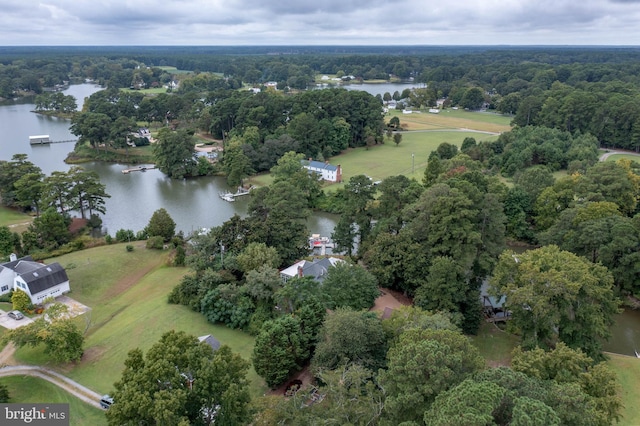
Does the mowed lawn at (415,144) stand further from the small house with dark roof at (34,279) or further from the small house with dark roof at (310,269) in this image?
the small house with dark roof at (34,279)

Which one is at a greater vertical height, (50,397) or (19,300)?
(19,300)

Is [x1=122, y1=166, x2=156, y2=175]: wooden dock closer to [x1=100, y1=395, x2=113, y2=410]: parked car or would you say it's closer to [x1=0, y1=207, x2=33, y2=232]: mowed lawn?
[x1=0, y1=207, x2=33, y2=232]: mowed lawn

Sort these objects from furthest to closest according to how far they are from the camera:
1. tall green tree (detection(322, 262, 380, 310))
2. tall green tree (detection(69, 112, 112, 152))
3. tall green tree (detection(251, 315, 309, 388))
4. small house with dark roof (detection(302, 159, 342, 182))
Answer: tall green tree (detection(69, 112, 112, 152)) → small house with dark roof (detection(302, 159, 342, 182)) → tall green tree (detection(322, 262, 380, 310)) → tall green tree (detection(251, 315, 309, 388))

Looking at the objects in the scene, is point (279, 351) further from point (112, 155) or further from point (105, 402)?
point (112, 155)

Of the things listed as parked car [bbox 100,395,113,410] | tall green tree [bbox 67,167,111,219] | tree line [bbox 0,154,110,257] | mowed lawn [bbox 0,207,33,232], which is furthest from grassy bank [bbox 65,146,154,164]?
parked car [bbox 100,395,113,410]

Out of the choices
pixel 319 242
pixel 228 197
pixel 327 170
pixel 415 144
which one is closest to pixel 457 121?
pixel 415 144

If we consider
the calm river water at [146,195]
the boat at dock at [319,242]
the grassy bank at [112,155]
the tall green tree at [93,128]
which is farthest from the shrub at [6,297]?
the tall green tree at [93,128]

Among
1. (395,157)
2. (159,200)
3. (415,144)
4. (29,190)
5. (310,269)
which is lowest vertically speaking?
(159,200)
